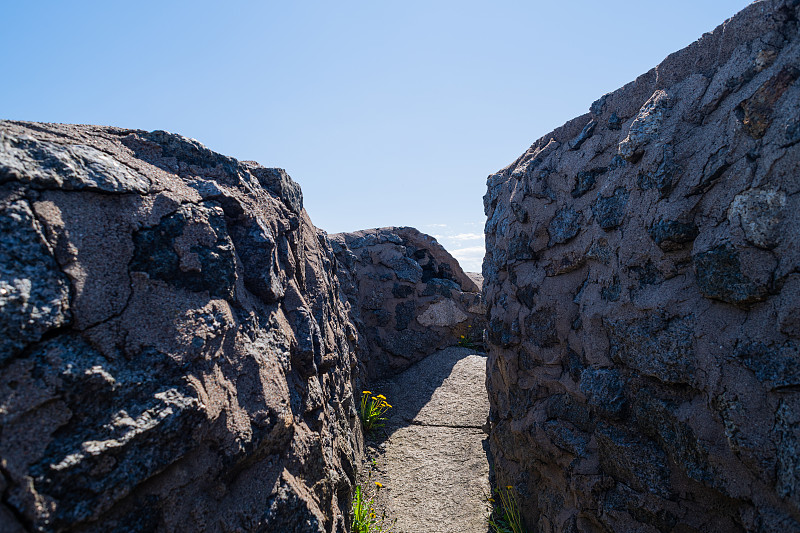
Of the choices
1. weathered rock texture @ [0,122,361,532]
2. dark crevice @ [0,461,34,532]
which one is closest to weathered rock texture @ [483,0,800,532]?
weathered rock texture @ [0,122,361,532]

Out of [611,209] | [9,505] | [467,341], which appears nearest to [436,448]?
[467,341]

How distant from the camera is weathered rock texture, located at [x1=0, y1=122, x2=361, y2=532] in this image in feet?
4.50

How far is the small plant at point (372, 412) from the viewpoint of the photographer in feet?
16.7

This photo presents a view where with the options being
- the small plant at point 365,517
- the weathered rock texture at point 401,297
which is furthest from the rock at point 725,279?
the weathered rock texture at point 401,297

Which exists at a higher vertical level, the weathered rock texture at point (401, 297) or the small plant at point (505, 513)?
the weathered rock texture at point (401, 297)

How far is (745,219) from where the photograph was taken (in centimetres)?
193

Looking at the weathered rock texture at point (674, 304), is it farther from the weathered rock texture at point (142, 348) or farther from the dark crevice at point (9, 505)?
the dark crevice at point (9, 505)

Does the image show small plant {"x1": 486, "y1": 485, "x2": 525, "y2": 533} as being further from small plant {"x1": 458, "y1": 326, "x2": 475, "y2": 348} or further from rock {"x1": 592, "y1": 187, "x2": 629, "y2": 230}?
small plant {"x1": 458, "y1": 326, "x2": 475, "y2": 348}

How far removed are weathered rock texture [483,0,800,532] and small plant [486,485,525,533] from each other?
10 centimetres

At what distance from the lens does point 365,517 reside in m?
3.40

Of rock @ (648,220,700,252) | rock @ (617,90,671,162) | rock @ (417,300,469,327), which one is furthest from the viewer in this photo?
rock @ (417,300,469,327)

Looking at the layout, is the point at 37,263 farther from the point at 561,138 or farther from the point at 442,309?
Answer: the point at 442,309

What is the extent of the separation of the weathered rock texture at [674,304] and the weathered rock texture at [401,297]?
3.37 metres

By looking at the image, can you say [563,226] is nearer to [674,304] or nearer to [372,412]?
[674,304]
